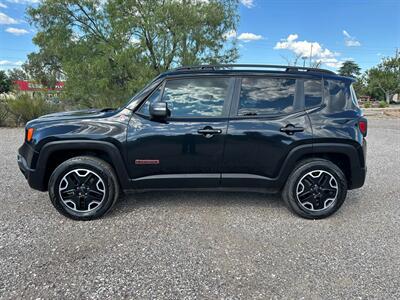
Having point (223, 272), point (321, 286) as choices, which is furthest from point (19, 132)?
point (321, 286)

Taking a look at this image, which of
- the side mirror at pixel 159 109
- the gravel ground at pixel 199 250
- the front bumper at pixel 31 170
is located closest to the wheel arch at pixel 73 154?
the front bumper at pixel 31 170

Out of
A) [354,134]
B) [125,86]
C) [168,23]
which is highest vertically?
[168,23]

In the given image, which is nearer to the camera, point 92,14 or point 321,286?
point 321,286

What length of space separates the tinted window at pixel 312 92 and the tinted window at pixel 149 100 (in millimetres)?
1824

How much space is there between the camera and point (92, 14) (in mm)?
12227

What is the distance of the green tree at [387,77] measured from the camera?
4803 cm

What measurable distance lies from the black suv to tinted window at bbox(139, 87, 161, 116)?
0.04 feet

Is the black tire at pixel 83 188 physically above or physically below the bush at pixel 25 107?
below

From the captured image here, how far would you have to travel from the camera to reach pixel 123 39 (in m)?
11.4

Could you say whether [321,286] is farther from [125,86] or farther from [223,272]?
[125,86]

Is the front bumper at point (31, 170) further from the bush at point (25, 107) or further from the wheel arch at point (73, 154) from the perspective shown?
the bush at point (25, 107)

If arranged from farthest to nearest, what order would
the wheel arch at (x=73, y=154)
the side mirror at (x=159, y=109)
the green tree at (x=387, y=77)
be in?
the green tree at (x=387, y=77)
the wheel arch at (x=73, y=154)
the side mirror at (x=159, y=109)

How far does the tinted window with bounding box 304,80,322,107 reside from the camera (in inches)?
130

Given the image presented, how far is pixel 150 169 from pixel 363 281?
7.84 ft
